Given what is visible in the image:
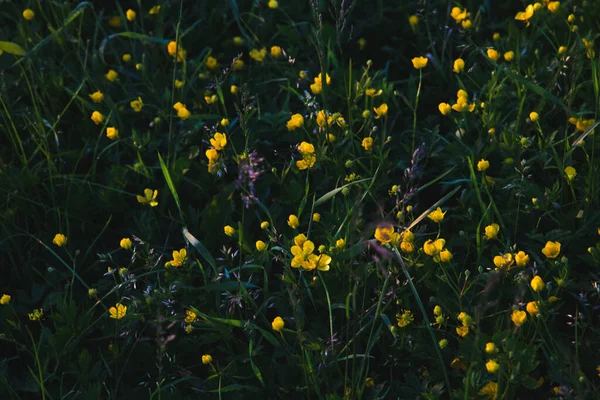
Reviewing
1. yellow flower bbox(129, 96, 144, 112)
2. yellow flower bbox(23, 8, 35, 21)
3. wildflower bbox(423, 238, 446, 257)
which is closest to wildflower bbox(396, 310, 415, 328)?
wildflower bbox(423, 238, 446, 257)

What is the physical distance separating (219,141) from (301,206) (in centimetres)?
42

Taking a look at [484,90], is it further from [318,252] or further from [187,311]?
[187,311]

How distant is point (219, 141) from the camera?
270 cm

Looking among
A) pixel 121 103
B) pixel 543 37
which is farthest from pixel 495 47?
pixel 121 103

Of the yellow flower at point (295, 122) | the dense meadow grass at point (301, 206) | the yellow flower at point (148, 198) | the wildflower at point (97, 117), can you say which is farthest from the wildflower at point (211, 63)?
the yellow flower at point (148, 198)

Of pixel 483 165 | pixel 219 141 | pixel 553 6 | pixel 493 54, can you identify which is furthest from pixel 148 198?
pixel 553 6

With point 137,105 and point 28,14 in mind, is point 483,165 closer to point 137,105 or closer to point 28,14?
point 137,105

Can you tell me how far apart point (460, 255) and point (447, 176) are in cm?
34

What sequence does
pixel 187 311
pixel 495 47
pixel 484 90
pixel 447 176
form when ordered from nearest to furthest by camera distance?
1. pixel 187 311
2. pixel 447 176
3. pixel 484 90
4. pixel 495 47

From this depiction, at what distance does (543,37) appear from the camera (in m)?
3.20

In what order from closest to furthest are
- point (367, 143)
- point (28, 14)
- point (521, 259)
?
point (521, 259)
point (367, 143)
point (28, 14)

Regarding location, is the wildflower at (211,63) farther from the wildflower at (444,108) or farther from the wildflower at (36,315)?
the wildflower at (36,315)

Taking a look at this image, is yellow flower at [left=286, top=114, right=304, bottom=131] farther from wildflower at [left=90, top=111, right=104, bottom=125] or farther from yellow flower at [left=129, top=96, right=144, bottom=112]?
wildflower at [left=90, top=111, right=104, bottom=125]

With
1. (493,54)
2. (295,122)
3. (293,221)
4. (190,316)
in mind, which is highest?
(493,54)
